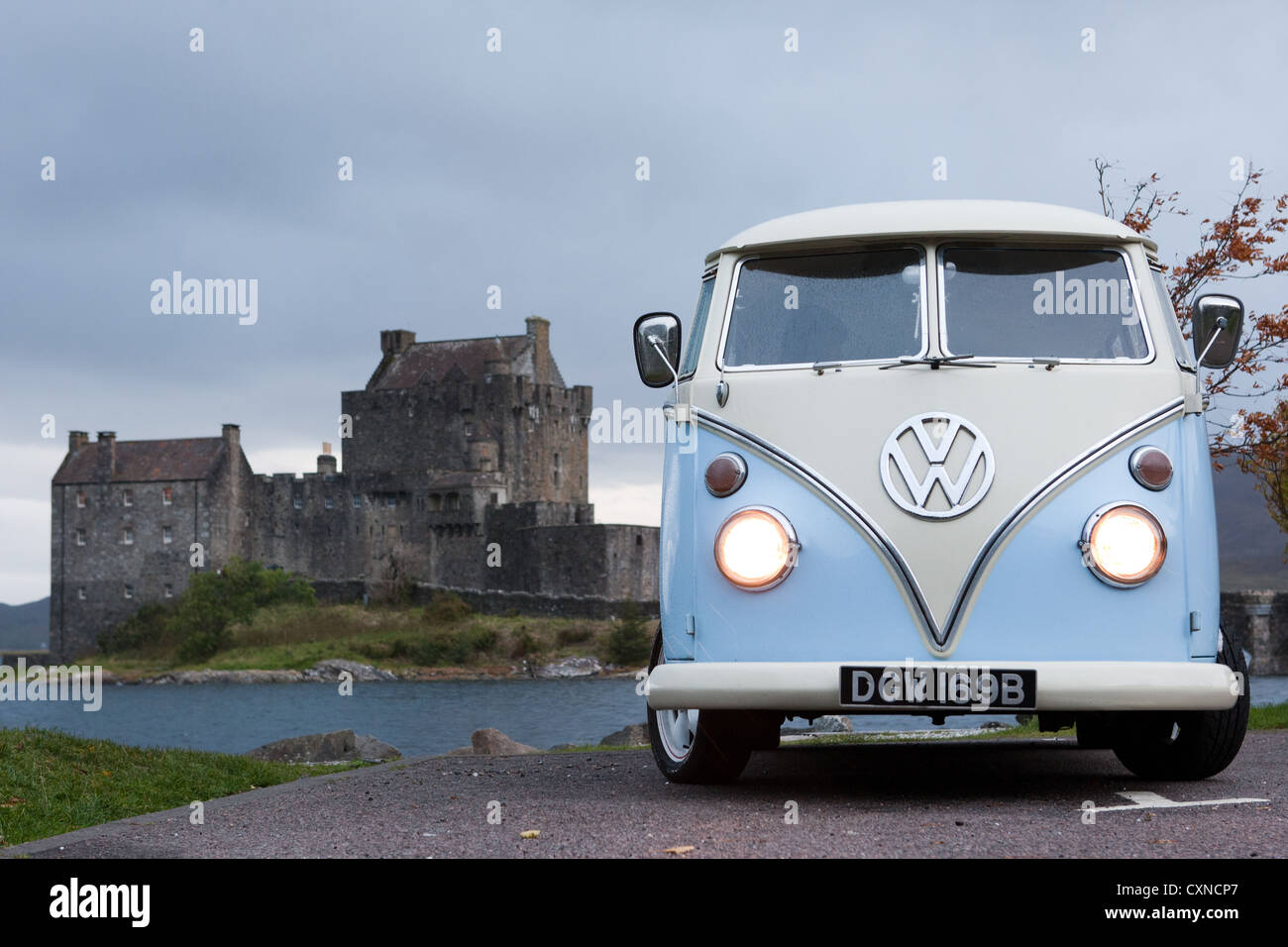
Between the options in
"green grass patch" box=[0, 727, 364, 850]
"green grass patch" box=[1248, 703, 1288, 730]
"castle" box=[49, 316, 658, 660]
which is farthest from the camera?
"castle" box=[49, 316, 658, 660]

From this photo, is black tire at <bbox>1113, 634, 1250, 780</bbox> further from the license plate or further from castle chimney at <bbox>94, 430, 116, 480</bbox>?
castle chimney at <bbox>94, 430, 116, 480</bbox>

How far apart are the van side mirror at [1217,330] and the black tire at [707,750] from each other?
9.27ft

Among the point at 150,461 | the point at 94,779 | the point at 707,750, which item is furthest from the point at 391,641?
the point at 707,750

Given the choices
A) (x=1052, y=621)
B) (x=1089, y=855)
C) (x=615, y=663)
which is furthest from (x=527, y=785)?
(x=615, y=663)

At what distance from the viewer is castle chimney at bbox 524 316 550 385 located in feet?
300

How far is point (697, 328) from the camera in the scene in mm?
7348

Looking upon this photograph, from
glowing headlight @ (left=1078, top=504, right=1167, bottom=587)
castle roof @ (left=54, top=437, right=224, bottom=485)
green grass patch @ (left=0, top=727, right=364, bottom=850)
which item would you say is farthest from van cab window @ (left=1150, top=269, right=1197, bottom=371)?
castle roof @ (left=54, top=437, right=224, bottom=485)

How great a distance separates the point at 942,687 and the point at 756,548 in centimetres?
100

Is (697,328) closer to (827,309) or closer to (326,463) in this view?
(827,309)

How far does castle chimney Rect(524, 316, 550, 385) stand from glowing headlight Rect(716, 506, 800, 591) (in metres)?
84.9
